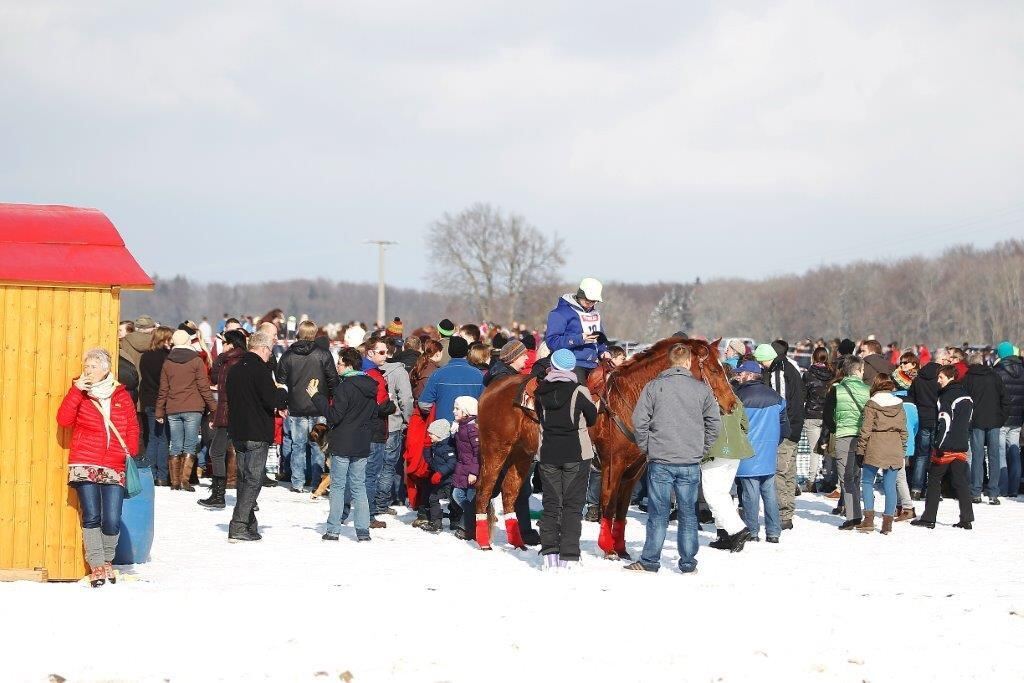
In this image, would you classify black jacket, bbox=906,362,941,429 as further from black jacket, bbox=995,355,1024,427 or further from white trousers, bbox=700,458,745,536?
white trousers, bbox=700,458,745,536

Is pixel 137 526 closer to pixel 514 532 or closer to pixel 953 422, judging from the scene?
pixel 514 532

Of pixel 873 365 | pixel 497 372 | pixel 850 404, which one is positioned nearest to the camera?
pixel 497 372

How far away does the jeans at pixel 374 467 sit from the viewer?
1432cm

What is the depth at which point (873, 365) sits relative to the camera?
1808 cm

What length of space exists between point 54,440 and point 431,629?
366 cm

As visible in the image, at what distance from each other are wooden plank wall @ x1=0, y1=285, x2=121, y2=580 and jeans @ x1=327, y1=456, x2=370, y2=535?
10.3 ft

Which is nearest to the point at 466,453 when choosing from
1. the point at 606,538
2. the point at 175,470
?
the point at 606,538

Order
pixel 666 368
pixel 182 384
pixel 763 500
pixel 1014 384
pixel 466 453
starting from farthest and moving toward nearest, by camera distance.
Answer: pixel 1014 384 → pixel 182 384 → pixel 763 500 → pixel 466 453 → pixel 666 368

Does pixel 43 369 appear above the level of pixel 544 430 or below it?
above

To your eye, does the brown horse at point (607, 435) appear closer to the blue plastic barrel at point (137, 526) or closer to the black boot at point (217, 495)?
the blue plastic barrel at point (137, 526)

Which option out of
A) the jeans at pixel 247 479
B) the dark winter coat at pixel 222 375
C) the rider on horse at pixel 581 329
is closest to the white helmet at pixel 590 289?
the rider on horse at pixel 581 329

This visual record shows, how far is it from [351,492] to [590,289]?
3.14 metres

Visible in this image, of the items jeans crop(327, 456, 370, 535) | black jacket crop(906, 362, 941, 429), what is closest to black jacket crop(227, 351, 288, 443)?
jeans crop(327, 456, 370, 535)

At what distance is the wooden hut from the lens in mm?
10320
